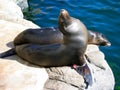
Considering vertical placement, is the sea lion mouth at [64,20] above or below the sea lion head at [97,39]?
above

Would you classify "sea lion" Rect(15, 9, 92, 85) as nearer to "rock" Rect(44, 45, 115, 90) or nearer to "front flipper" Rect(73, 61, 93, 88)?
"front flipper" Rect(73, 61, 93, 88)

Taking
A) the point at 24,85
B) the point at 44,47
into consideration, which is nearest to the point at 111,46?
the point at 44,47

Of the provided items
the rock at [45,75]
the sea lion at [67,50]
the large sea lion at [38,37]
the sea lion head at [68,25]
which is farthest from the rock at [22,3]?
the sea lion head at [68,25]

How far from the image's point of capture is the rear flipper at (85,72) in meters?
5.84

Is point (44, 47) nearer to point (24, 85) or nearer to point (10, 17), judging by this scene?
point (24, 85)

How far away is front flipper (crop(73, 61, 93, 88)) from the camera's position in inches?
230

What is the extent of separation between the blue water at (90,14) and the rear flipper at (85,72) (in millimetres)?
2625

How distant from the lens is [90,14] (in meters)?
10.3

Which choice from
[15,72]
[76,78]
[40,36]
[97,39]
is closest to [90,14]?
[97,39]

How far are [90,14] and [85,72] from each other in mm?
4582

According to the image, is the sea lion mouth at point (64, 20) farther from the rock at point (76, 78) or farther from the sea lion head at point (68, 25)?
the rock at point (76, 78)

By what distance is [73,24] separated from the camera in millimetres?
5910

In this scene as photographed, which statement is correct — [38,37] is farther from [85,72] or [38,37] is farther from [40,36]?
[85,72]

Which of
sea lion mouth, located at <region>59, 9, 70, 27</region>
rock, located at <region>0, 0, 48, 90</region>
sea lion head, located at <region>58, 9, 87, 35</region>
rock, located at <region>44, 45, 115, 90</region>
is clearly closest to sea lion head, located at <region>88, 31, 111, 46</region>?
rock, located at <region>44, 45, 115, 90</region>
